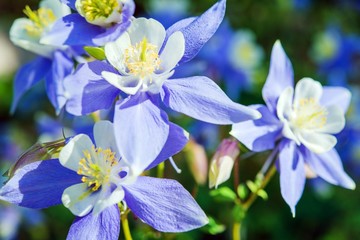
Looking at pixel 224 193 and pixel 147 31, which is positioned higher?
pixel 147 31

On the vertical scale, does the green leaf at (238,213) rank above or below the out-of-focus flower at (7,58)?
above

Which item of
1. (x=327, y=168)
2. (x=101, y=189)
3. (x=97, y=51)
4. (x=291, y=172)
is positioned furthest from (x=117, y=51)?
(x=327, y=168)

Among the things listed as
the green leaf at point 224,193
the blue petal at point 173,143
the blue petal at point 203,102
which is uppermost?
the blue petal at point 203,102

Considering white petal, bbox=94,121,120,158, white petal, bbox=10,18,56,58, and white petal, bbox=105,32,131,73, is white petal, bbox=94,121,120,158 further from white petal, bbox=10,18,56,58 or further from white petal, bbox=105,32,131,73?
white petal, bbox=10,18,56,58

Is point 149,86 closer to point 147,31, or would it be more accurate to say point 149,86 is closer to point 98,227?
point 147,31

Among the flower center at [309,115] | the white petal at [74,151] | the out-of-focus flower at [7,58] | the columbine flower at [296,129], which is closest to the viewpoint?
→ the white petal at [74,151]

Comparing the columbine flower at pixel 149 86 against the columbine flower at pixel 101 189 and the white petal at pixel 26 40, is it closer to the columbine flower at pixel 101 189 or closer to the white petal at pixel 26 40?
the columbine flower at pixel 101 189

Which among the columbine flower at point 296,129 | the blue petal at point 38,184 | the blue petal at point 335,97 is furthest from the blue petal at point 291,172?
the blue petal at point 38,184
